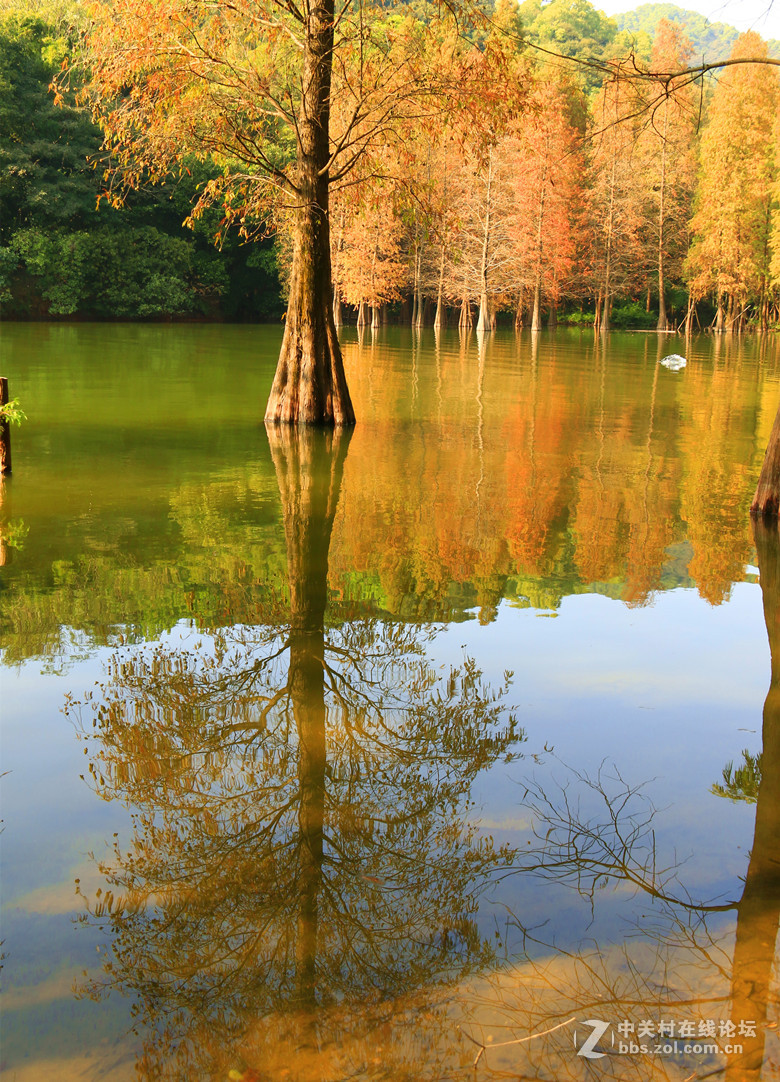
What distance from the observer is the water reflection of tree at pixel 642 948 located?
2.88m

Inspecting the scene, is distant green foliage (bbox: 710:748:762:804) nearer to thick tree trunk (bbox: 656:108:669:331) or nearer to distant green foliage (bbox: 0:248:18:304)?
distant green foliage (bbox: 0:248:18:304)

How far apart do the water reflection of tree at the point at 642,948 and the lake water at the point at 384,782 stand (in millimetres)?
12

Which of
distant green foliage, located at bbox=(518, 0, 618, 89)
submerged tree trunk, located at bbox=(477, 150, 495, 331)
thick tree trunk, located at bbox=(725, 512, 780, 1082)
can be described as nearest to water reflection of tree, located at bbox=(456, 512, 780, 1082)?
thick tree trunk, located at bbox=(725, 512, 780, 1082)

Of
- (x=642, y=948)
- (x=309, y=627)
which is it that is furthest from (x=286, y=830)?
(x=309, y=627)

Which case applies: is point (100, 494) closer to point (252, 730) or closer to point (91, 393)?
point (252, 730)

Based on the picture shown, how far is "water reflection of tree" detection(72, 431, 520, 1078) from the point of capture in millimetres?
3057

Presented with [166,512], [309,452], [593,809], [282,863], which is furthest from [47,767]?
[309,452]

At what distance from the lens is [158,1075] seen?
2.73m

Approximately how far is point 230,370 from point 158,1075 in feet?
73.0

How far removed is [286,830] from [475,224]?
46051mm

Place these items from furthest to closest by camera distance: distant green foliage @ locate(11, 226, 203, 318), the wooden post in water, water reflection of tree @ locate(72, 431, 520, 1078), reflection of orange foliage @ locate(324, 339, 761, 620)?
1. distant green foliage @ locate(11, 226, 203, 318)
2. the wooden post in water
3. reflection of orange foliage @ locate(324, 339, 761, 620)
4. water reflection of tree @ locate(72, 431, 520, 1078)

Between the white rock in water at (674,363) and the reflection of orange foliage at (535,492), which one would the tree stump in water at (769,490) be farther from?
the white rock in water at (674,363)

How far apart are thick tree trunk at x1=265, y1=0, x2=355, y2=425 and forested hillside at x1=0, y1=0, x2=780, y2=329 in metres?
21.2
